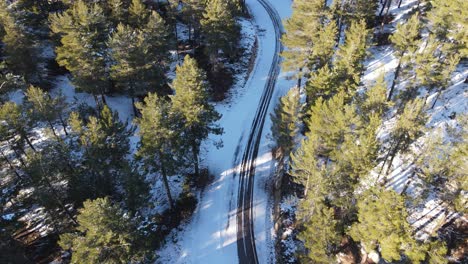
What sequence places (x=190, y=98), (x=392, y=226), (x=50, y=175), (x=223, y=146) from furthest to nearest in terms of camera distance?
(x=223, y=146)
(x=190, y=98)
(x=50, y=175)
(x=392, y=226)

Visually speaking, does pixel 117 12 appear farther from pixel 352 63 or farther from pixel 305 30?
pixel 352 63

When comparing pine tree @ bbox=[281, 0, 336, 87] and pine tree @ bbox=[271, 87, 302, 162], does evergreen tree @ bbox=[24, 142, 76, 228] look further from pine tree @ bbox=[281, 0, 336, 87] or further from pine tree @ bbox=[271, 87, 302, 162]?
pine tree @ bbox=[281, 0, 336, 87]

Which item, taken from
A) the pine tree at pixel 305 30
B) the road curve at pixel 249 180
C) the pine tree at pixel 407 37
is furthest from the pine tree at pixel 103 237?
the pine tree at pixel 407 37

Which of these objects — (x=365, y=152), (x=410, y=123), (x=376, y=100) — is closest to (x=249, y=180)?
(x=365, y=152)

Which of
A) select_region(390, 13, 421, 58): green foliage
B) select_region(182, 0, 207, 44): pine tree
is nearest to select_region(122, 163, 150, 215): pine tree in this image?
select_region(182, 0, 207, 44): pine tree

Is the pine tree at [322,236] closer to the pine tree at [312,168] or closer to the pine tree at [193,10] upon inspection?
the pine tree at [312,168]

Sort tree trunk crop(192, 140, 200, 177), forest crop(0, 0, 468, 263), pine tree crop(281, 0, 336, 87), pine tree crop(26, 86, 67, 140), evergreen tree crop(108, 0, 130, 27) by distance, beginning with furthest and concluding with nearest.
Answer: evergreen tree crop(108, 0, 130, 27), pine tree crop(281, 0, 336, 87), tree trunk crop(192, 140, 200, 177), pine tree crop(26, 86, 67, 140), forest crop(0, 0, 468, 263)
